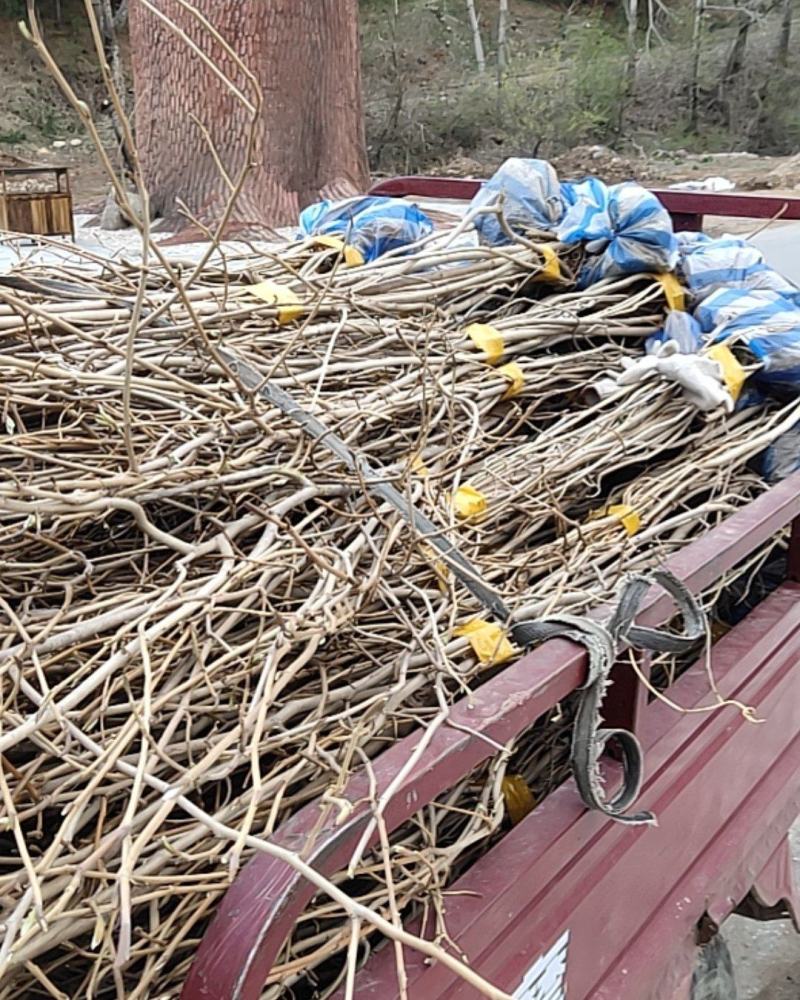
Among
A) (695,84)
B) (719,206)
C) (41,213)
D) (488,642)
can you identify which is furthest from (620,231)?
(695,84)

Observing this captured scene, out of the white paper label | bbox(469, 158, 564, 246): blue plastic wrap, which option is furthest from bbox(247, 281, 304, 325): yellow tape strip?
the white paper label

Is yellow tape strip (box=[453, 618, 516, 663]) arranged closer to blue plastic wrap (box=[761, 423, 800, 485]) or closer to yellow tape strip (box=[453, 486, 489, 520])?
yellow tape strip (box=[453, 486, 489, 520])

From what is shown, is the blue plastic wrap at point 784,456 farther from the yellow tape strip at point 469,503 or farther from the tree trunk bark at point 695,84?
the tree trunk bark at point 695,84

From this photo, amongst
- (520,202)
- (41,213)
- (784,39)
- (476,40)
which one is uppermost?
(784,39)

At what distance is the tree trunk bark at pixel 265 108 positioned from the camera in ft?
30.5

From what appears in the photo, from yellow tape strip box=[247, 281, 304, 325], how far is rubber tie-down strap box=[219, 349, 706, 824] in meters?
0.35

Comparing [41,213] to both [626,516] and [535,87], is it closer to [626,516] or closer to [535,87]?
[626,516]

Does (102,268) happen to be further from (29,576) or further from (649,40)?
(649,40)

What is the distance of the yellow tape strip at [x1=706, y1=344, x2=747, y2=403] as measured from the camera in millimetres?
2244

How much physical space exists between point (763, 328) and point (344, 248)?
0.96 meters

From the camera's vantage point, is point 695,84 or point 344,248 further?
point 695,84

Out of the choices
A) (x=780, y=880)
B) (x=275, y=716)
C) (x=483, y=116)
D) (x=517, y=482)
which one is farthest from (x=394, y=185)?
(x=483, y=116)

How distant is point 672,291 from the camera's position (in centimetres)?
254

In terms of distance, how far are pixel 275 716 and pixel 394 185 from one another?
2.83 meters
